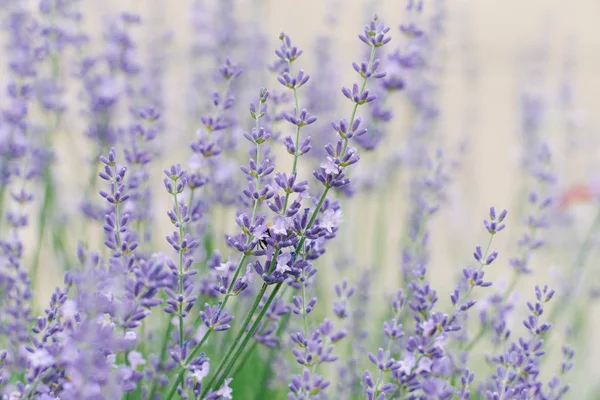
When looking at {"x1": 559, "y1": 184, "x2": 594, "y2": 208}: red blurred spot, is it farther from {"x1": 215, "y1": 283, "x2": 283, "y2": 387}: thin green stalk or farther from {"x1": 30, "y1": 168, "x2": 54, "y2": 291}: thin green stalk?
{"x1": 215, "y1": 283, "x2": 283, "y2": 387}: thin green stalk

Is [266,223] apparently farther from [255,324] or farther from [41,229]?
[41,229]

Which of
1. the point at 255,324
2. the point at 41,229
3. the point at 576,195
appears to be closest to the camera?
the point at 255,324

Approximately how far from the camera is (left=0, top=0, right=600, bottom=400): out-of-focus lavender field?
98cm

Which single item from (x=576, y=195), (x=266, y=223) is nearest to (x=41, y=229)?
(x=266, y=223)

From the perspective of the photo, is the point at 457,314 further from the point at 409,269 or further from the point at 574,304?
the point at 574,304

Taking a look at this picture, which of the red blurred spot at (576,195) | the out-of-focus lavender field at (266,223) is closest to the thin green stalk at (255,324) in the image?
the out-of-focus lavender field at (266,223)

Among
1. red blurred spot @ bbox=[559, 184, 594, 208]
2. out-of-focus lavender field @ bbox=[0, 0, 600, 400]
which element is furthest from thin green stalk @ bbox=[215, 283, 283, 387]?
red blurred spot @ bbox=[559, 184, 594, 208]

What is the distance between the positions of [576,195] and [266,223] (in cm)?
181

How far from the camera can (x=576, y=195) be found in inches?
101

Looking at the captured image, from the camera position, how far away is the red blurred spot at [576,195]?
8.05 feet

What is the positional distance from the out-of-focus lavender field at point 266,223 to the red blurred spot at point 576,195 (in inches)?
0.7

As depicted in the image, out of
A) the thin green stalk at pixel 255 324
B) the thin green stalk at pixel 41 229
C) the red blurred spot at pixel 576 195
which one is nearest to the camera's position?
the thin green stalk at pixel 255 324

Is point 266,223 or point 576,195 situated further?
point 576,195

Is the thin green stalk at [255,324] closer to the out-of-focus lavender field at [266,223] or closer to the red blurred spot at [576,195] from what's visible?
the out-of-focus lavender field at [266,223]
